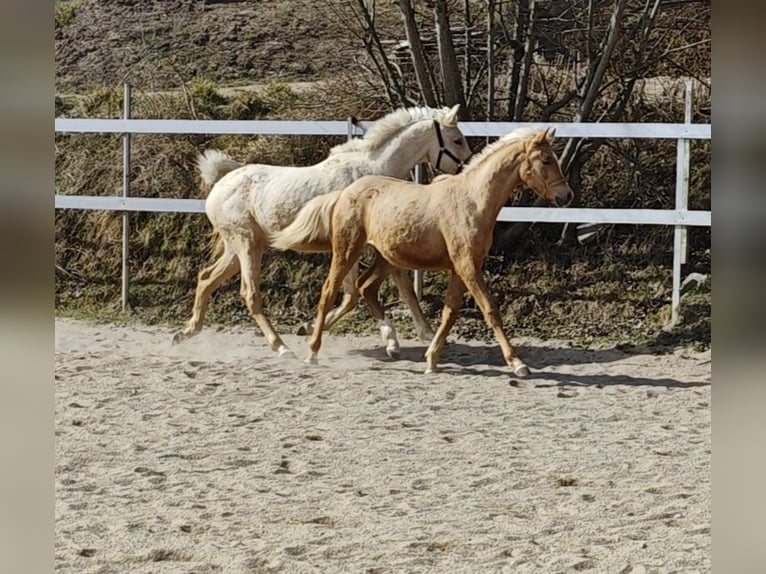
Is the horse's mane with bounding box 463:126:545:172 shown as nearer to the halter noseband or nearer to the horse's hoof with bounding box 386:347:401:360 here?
the halter noseband

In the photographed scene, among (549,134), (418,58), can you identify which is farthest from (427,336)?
(418,58)

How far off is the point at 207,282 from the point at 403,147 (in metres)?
1.30

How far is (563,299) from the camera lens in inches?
284

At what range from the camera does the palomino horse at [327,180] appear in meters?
6.39

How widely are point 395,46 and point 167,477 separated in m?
4.51

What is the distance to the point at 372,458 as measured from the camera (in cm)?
Answer: 442

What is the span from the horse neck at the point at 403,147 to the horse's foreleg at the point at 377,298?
0.48m

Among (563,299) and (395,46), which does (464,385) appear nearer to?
(563,299)

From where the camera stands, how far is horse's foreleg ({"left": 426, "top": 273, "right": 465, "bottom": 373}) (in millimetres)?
5988

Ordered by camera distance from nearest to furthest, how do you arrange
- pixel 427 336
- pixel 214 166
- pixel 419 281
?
pixel 427 336, pixel 214 166, pixel 419 281

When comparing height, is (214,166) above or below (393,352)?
above

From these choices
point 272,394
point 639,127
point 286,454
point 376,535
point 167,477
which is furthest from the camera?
point 639,127

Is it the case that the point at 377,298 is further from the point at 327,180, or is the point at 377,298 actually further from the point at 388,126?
the point at 388,126
